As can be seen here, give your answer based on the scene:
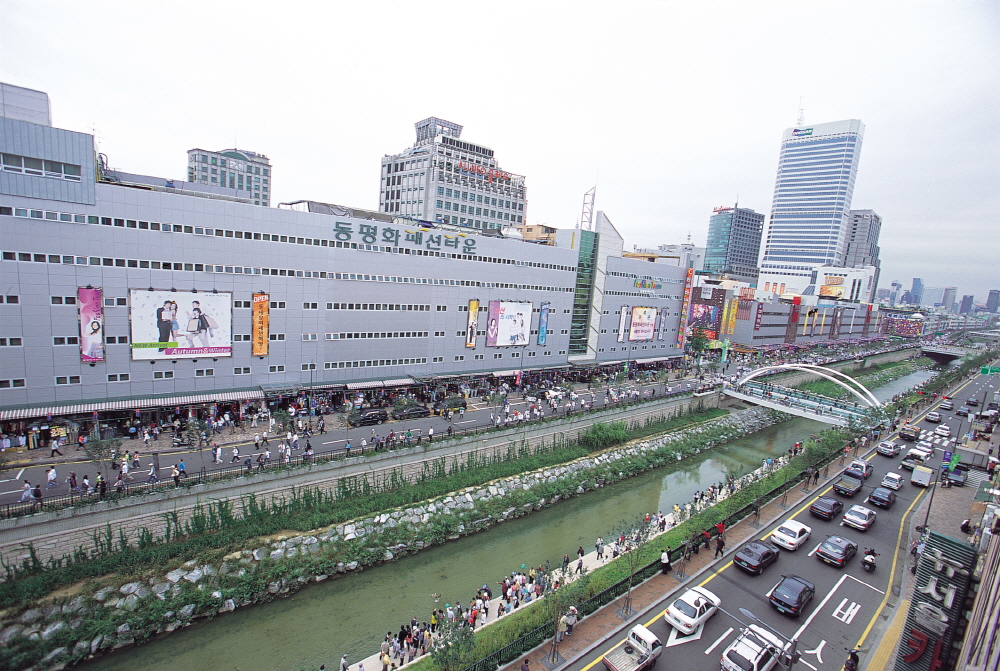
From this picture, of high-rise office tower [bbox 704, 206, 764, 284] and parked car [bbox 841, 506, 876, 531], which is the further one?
high-rise office tower [bbox 704, 206, 764, 284]

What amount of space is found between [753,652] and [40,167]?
3838 centimetres

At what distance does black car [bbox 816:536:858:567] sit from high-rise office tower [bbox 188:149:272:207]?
113m

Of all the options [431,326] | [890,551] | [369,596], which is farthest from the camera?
[431,326]

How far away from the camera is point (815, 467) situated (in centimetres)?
3094

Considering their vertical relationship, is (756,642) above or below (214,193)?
below

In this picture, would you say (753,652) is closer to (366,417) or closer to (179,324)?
(366,417)

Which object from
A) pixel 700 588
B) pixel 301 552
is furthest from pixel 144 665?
pixel 700 588

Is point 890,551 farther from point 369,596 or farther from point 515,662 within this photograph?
point 369,596

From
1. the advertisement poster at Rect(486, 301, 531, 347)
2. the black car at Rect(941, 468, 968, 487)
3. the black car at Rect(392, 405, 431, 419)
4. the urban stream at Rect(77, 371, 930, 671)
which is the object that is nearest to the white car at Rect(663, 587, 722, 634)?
the urban stream at Rect(77, 371, 930, 671)

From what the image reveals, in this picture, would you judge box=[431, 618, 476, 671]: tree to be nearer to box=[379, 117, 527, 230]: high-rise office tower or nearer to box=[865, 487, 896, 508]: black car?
box=[865, 487, 896, 508]: black car

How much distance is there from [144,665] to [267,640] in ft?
13.2

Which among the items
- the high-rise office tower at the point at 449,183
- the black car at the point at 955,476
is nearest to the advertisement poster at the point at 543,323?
the high-rise office tower at the point at 449,183

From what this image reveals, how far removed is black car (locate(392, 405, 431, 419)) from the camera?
34062mm

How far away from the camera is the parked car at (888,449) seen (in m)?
37.1
